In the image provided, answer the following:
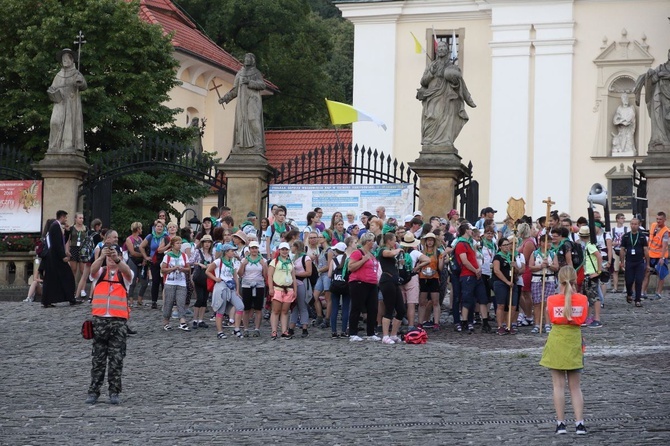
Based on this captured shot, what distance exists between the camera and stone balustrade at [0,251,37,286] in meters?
28.5

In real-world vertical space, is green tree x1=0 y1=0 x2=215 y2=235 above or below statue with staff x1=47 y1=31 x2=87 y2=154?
above

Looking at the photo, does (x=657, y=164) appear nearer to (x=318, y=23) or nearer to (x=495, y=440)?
(x=495, y=440)

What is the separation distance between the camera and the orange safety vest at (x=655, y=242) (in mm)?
25609

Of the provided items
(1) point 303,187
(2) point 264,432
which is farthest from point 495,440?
(1) point 303,187

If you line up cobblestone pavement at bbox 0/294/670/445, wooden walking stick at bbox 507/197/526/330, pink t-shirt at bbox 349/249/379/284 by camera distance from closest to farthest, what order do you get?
cobblestone pavement at bbox 0/294/670/445
pink t-shirt at bbox 349/249/379/284
wooden walking stick at bbox 507/197/526/330

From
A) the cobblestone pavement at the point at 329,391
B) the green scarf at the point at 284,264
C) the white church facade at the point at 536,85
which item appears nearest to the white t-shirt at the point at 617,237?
the cobblestone pavement at the point at 329,391

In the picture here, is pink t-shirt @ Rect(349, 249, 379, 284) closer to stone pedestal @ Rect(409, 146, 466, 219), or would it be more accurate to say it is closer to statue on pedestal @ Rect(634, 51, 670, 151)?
stone pedestal @ Rect(409, 146, 466, 219)

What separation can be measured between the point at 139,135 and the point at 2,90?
4.19 metres

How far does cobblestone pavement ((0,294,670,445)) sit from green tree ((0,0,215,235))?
54.9 feet

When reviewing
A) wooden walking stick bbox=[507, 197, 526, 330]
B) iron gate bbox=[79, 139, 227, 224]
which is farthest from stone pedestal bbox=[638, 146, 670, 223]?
iron gate bbox=[79, 139, 227, 224]

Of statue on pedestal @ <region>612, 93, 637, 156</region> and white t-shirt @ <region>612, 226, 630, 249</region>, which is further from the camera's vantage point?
statue on pedestal @ <region>612, 93, 637, 156</region>

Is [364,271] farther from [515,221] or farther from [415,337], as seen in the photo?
[515,221]

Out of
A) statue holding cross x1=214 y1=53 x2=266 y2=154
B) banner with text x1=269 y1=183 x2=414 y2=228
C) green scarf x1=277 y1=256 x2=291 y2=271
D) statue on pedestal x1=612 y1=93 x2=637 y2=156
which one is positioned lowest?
green scarf x1=277 y1=256 x2=291 y2=271

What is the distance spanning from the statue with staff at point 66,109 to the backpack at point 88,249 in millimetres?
3375
